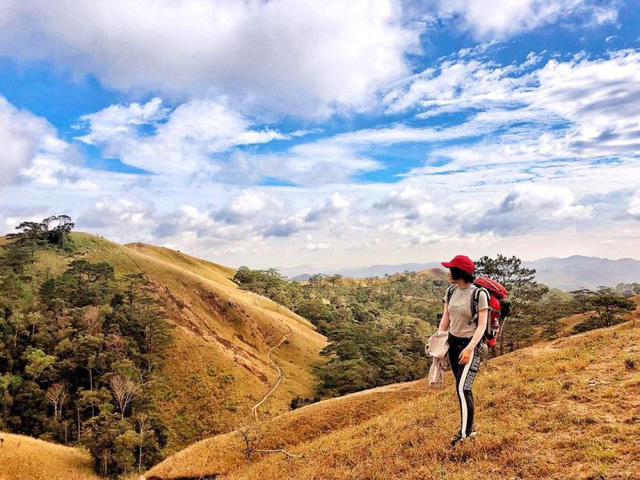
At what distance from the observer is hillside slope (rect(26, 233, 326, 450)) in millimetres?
45656

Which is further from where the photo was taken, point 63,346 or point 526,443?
point 63,346

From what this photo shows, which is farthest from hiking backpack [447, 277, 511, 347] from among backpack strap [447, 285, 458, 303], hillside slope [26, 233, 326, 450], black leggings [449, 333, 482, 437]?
hillside slope [26, 233, 326, 450]

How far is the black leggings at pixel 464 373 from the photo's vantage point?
21.5 feet

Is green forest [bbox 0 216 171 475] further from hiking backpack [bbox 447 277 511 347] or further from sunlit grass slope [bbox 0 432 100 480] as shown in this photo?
hiking backpack [bbox 447 277 511 347]

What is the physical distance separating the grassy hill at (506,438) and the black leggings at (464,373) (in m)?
0.75

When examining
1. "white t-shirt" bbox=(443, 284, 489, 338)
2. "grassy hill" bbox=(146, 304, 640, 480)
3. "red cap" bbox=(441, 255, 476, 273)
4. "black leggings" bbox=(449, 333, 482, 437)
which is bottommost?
"grassy hill" bbox=(146, 304, 640, 480)

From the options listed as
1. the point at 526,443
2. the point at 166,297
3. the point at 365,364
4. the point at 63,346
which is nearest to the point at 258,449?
the point at 526,443

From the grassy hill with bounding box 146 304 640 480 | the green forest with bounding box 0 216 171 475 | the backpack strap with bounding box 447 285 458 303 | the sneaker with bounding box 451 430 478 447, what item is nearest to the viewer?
the grassy hill with bounding box 146 304 640 480

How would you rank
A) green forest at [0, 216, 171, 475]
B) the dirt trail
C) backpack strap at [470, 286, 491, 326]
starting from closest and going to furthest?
backpack strap at [470, 286, 491, 326], green forest at [0, 216, 171, 475], the dirt trail

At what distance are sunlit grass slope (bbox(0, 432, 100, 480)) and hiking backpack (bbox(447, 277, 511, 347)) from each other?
24.6m

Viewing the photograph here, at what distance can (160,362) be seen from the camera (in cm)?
5103

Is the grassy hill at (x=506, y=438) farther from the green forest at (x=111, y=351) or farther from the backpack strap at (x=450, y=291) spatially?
the green forest at (x=111, y=351)

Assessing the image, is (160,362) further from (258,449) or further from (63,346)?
Answer: (258,449)

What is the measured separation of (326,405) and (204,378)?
37183 millimetres
